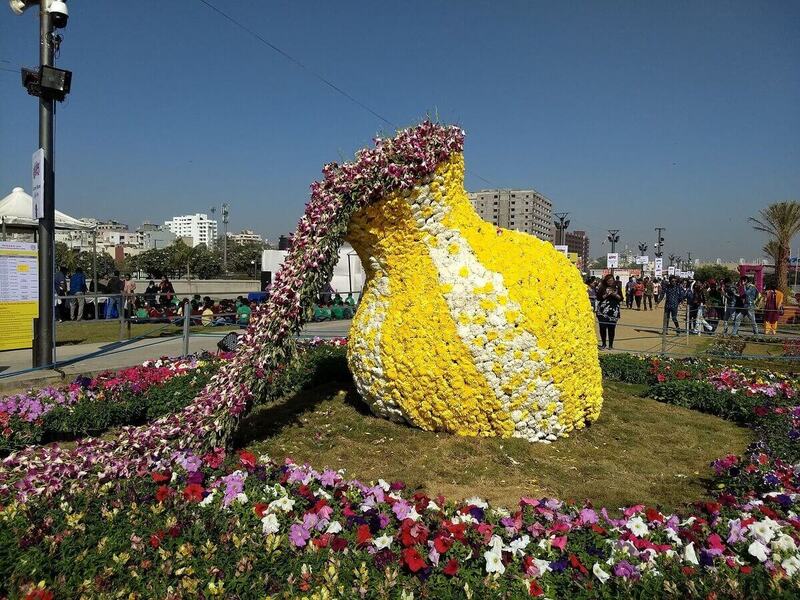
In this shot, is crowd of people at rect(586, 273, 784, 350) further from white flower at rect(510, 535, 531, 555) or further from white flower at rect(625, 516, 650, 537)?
white flower at rect(510, 535, 531, 555)

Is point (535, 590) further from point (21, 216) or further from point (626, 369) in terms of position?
point (21, 216)

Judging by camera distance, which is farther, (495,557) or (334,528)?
(334,528)

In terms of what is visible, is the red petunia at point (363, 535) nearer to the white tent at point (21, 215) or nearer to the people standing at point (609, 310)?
the people standing at point (609, 310)

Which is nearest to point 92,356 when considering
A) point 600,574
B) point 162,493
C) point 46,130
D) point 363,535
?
point 46,130

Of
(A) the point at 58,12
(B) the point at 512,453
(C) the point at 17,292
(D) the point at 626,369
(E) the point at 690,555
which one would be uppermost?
(A) the point at 58,12

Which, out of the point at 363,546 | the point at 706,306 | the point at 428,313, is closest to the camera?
the point at 363,546

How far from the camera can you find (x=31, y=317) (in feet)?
33.7

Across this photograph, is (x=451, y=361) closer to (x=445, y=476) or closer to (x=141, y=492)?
(x=445, y=476)

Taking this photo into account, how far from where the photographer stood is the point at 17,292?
988 cm

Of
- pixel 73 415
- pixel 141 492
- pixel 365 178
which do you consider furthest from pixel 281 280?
pixel 73 415

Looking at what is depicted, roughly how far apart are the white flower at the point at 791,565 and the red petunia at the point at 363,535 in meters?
2.17

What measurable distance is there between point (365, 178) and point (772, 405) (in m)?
5.54

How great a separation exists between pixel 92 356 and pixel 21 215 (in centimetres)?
795

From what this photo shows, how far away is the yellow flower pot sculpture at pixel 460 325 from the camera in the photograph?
17.6 ft
